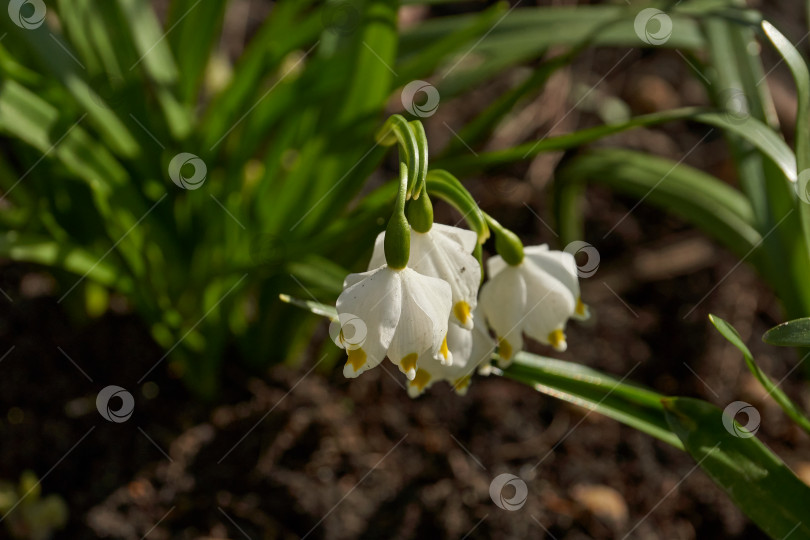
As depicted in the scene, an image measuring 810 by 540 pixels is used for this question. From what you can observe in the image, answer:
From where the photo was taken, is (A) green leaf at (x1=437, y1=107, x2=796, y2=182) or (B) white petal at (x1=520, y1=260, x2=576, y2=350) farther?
(A) green leaf at (x1=437, y1=107, x2=796, y2=182)

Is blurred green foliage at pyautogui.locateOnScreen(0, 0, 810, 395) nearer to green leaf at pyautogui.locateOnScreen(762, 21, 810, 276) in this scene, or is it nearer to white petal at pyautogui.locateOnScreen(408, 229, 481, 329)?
green leaf at pyautogui.locateOnScreen(762, 21, 810, 276)

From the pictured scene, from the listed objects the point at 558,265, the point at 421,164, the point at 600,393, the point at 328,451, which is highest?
the point at 421,164

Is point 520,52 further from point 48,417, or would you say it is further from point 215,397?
point 48,417

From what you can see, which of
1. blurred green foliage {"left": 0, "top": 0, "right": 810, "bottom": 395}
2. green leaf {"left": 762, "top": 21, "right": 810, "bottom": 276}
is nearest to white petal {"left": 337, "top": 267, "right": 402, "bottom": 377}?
blurred green foliage {"left": 0, "top": 0, "right": 810, "bottom": 395}

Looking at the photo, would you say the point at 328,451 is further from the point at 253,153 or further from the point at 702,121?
the point at 702,121

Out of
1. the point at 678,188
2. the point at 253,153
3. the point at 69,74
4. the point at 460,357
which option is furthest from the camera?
the point at 678,188

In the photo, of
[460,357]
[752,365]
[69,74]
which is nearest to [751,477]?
[752,365]

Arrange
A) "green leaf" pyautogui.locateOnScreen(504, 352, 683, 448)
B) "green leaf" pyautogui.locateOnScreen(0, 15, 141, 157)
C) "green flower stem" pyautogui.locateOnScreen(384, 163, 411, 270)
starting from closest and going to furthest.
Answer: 1. "green flower stem" pyautogui.locateOnScreen(384, 163, 411, 270)
2. "green leaf" pyautogui.locateOnScreen(504, 352, 683, 448)
3. "green leaf" pyautogui.locateOnScreen(0, 15, 141, 157)
